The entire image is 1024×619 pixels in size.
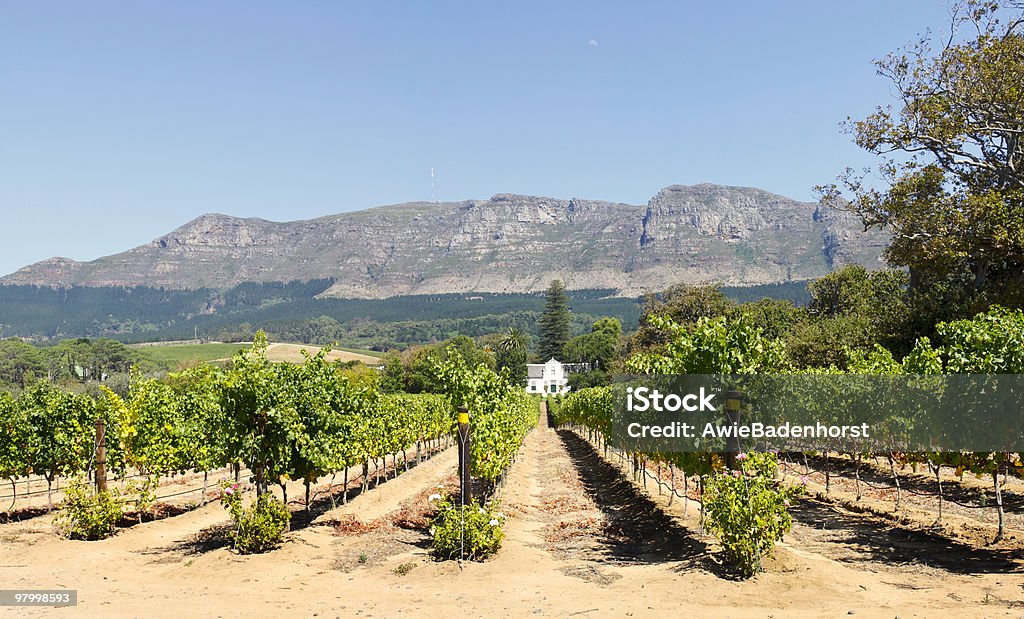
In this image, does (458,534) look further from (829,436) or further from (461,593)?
(829,436)

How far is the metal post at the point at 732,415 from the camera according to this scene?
1299cm

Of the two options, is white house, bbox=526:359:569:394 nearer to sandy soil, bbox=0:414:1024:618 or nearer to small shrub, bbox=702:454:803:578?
sandy soil, bbox=0:414:1024:618

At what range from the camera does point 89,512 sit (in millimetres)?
16938

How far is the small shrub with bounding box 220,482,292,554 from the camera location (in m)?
14.7

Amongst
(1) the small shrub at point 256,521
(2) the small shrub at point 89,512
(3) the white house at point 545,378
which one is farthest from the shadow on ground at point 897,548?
(3) the white house at point 545,378

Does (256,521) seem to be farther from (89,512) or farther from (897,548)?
(897,548)

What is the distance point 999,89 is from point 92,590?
88.4 ft

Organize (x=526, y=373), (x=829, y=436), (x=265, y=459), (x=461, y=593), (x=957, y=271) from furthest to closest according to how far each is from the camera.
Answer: (x=526, y=373)
(x=957, y=271)
(x=829, y=436)
(x=265, y=459)
(x=461, y=593)

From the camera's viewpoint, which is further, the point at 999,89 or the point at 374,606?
the point at 999,89

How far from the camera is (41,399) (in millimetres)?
21906

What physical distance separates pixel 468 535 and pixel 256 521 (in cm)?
426

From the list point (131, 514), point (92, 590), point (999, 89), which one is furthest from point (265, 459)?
point (999, 89)

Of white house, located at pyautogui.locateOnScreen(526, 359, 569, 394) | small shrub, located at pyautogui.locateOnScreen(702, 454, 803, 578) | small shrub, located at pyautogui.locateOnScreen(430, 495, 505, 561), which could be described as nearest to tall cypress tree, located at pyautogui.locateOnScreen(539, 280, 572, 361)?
white house, located at pyautogui.locateOnScreen(526, 359, 569, 394)

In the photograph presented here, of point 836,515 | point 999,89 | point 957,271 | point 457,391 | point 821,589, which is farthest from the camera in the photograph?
point 957,271
